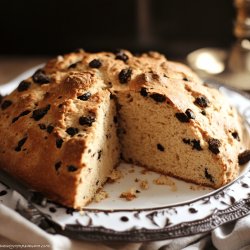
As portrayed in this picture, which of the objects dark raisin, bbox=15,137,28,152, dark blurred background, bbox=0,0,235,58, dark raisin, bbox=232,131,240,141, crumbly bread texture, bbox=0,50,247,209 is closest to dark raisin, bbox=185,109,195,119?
crumbly bread texture, bbox=0,50,247,209

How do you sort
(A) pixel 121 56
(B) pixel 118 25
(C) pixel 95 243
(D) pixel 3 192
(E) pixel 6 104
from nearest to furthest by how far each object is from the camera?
1. (C) pixel 95 243
2. (D) pixel 3 192
3. (E) pixel 6 104
4. (A) pixel 121 56
5. (B) pixel 118 25

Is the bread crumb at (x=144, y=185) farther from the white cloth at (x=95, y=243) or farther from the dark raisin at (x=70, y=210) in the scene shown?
the dark raisin at (x=70, y=210)

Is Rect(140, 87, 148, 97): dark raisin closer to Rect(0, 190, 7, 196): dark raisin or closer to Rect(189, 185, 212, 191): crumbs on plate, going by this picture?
Rect(189, 185, 212, 191): crumbs on plate

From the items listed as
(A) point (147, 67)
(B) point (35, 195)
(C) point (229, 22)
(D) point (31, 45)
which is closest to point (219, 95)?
(A) point (147, 67)

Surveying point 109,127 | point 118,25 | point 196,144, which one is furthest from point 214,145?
point 118,25

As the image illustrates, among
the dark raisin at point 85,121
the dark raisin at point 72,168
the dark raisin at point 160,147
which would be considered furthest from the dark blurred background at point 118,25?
the dark raisin at point 72,168

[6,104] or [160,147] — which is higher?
[6,104]

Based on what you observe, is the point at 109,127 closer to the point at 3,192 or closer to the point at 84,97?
the point at 84,97
